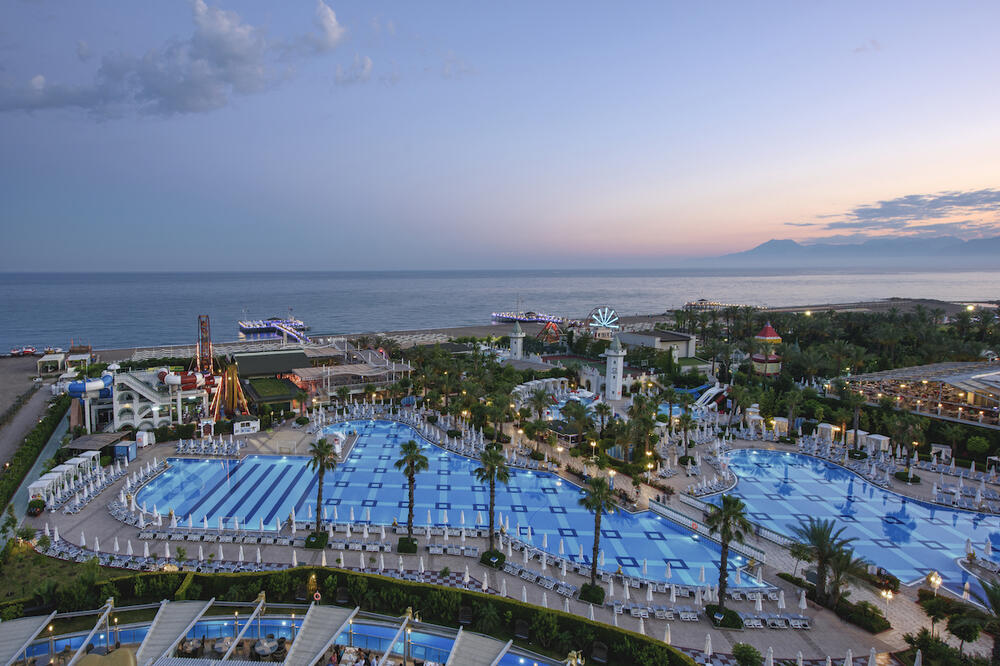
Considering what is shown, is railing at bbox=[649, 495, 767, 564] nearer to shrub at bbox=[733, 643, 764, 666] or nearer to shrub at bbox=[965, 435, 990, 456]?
shrub at bbox=[733, 643, 764, 666]

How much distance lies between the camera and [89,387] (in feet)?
118

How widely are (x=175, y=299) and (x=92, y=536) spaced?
590 feet

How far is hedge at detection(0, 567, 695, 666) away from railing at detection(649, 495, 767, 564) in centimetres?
845

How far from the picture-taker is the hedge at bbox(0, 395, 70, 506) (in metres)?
27.0

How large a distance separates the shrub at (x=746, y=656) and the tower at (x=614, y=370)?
33.6 meters

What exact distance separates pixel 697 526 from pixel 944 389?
26430 mm

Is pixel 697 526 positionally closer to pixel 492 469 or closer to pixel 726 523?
pixel 726 523

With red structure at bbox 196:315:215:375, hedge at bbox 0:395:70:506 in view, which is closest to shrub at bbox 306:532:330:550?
hedge at bbox 0:395:70:506

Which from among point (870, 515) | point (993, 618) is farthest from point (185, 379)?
point (870, 515)

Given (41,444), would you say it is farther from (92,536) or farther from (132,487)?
(92,536)

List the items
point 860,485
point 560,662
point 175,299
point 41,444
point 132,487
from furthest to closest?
point 175,299 < point 41,444 < point 860,485 < point 132,487 < point 560,662

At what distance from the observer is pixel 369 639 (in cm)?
1681

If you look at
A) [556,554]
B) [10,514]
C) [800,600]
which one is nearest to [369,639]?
[556,554]

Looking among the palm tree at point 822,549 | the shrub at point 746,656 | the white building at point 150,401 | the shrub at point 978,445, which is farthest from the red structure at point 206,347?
the shrub at point 978,445
